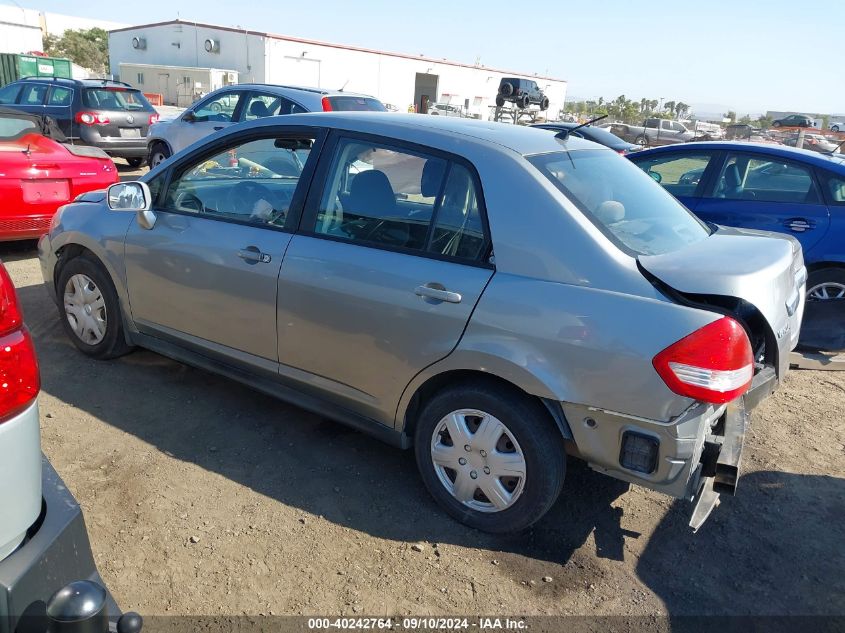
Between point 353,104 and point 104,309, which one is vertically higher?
point 353,104

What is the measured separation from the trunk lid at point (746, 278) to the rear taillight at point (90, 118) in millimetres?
11252

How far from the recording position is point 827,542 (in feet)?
10.2

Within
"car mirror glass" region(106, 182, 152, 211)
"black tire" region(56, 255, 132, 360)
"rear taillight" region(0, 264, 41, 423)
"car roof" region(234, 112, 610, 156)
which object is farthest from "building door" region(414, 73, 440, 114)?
"rear taillight" region(0, 264, 41, 423)

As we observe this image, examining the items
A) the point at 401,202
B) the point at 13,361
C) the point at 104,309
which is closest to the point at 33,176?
the point at 104,309

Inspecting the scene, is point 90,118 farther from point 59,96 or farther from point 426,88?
point 426,88

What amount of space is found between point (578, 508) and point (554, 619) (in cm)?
77

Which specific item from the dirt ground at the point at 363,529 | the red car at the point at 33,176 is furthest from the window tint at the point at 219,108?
the dirt ground at the point at 363,529

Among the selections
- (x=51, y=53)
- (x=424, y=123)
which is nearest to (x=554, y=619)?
(x=424, y=123)

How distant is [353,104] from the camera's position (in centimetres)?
941

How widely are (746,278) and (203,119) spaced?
9.69 m

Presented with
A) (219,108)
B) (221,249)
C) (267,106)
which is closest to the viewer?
(221,249)

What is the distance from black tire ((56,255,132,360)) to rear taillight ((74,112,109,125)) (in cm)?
831

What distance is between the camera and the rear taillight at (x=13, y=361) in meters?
1.63

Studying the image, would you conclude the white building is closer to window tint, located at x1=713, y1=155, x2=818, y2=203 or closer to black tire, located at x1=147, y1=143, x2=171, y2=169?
black tire, located at x1=147, y1=143, x2=171, y2=169
